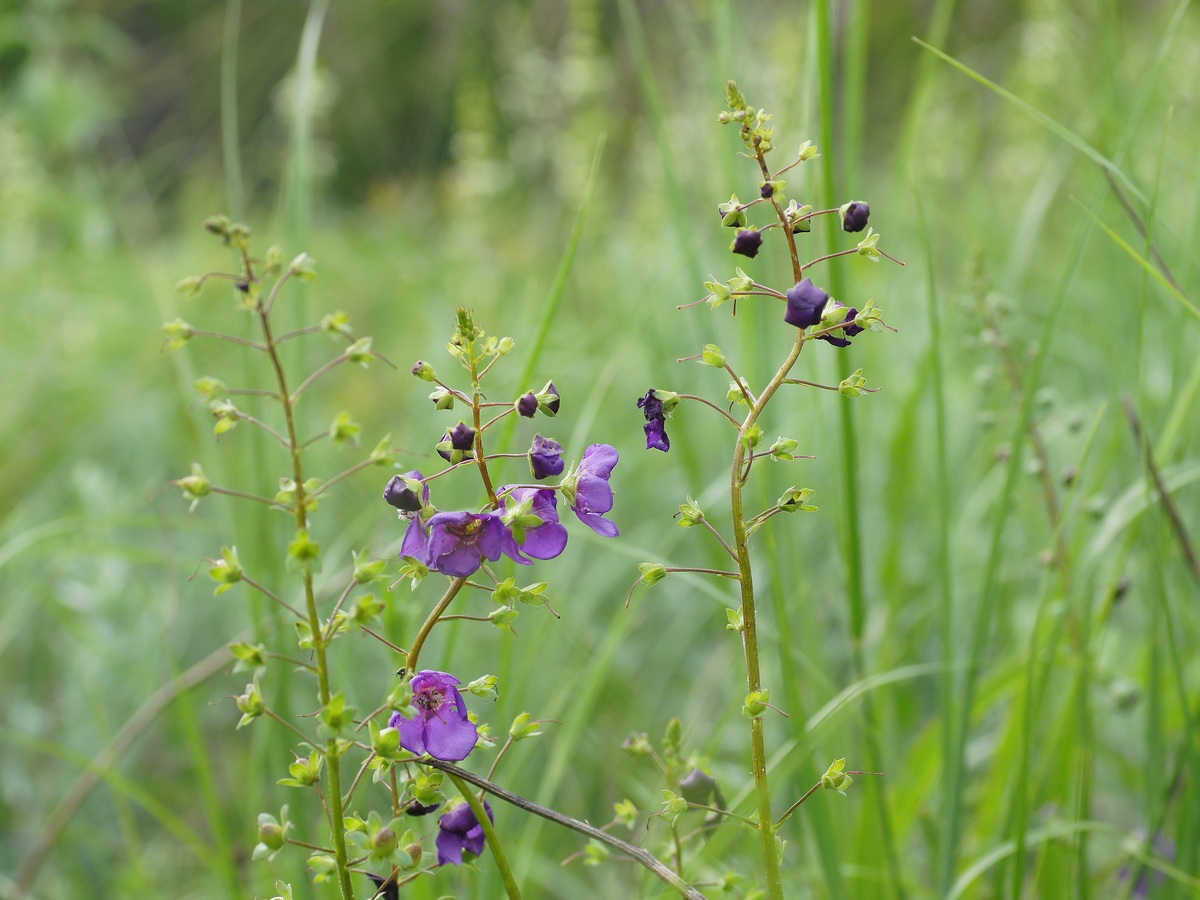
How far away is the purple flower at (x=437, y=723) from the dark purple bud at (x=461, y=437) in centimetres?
13

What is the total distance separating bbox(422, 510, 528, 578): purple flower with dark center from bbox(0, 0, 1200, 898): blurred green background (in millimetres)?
353

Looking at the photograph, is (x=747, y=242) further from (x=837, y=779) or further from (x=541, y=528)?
(x=837, y=779)

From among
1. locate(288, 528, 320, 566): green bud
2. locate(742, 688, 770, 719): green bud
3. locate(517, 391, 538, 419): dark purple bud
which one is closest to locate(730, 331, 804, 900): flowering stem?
locate(742, 688, 770, 719): green bud

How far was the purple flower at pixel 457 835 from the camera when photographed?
0.65 m

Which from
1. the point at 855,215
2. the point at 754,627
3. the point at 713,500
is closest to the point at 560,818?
the point at 754,627

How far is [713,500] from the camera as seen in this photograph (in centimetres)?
163

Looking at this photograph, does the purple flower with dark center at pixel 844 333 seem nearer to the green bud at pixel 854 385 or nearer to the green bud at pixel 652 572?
the green bud at pixel 854 385

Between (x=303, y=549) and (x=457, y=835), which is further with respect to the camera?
(x=457, y=835)

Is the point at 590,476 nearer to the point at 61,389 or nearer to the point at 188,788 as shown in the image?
the point at 188,788

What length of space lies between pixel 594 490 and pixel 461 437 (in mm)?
91

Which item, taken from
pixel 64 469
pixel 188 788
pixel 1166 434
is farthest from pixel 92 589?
pixel 1166 434

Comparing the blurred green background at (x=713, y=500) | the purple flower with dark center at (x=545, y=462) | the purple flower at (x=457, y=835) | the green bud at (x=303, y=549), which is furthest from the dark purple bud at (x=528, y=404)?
the blurred green background at (x=713, y=500)

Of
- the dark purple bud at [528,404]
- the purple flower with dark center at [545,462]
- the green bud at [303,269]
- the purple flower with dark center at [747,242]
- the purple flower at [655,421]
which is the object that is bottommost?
the purple flower with dark center at [545,462]

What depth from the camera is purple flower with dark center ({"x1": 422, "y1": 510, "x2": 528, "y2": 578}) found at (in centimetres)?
61
